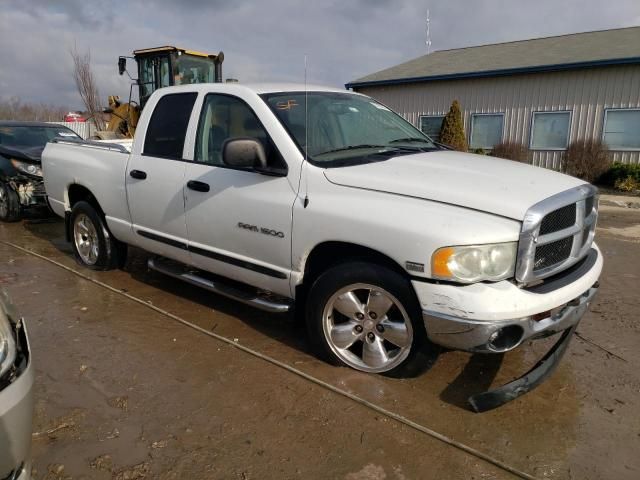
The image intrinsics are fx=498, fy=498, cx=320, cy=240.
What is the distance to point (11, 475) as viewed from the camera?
5.97ft

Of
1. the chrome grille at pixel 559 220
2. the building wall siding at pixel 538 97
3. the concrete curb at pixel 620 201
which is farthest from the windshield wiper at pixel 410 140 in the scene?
the building wall siding at pixel 538 97

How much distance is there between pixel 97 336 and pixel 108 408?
1.16 metres

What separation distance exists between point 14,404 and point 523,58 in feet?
61.1

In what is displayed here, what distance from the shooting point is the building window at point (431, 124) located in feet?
60.6

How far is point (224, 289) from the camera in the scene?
3.96 m

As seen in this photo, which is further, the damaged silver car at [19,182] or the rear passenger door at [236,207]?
the damaged silver car at [19,182]

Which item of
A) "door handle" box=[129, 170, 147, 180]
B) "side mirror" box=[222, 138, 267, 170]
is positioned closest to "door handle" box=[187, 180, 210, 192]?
"side mirror" box=[222, 138, 267, 170]

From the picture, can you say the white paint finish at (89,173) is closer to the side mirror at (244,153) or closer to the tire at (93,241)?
the tire at (93,241)

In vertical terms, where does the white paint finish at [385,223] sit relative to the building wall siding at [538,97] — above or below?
below

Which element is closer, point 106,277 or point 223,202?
point 223,202

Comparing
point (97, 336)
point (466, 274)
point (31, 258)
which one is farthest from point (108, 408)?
point (31, 258)

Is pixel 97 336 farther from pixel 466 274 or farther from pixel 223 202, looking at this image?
pixel 466 274

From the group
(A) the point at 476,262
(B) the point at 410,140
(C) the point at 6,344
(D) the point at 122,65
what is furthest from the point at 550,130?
(C) the point at 6,344

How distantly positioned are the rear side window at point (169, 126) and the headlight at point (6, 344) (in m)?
2.35
